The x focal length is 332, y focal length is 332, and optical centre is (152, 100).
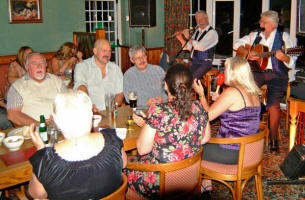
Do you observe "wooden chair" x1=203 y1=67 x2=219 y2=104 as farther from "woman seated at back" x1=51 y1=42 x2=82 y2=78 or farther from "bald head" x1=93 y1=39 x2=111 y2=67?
"bald head" x1=93 y1=39 x2=111 y2=67

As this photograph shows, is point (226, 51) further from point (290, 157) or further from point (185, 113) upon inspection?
point (185, 113)

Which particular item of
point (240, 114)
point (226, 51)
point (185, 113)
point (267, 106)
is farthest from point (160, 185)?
point (226, 51)

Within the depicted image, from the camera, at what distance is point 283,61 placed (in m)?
3.98

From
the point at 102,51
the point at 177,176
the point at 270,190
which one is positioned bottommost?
the point at 270,190

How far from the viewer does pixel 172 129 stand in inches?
80.5

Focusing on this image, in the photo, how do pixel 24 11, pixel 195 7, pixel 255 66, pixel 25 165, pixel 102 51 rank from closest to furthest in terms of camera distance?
1. pixel 25 165
2. pixel 102 51
3. pixel 255 66
4. pixel 24 11
5. pixel 195 7

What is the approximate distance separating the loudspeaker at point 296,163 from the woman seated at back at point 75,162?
1.64 metres

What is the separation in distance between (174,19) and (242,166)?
227 inches

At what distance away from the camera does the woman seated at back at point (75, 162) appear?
149cm

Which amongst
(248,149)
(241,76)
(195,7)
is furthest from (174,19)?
(248,149)

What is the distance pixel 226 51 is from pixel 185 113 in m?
5.22

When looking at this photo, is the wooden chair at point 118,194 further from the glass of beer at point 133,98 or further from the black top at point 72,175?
the glass of beer at point 133,98

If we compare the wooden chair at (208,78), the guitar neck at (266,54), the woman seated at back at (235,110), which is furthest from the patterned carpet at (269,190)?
the wooden chair at (208,78)

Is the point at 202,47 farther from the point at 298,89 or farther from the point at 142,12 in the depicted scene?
the point at 298,89
